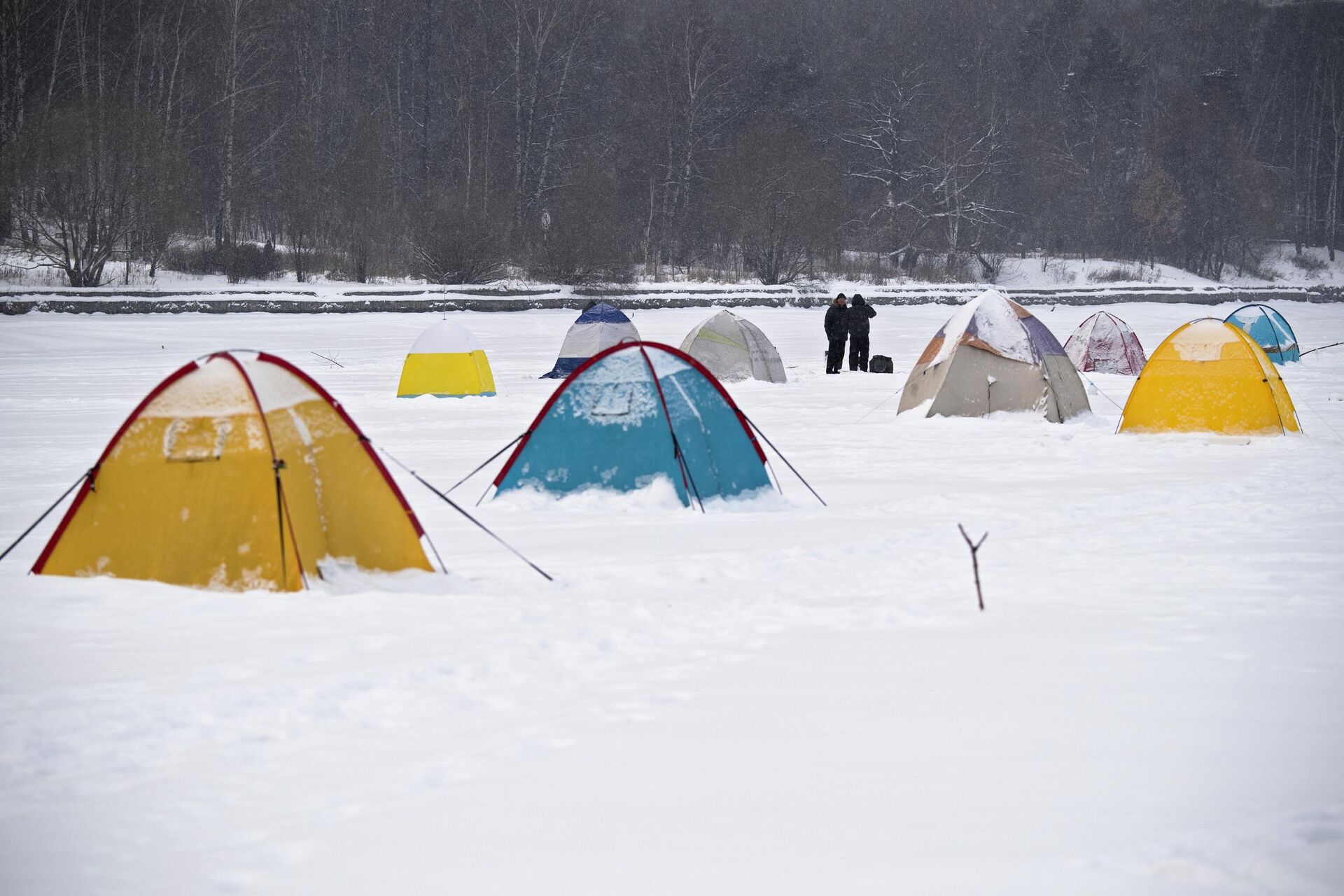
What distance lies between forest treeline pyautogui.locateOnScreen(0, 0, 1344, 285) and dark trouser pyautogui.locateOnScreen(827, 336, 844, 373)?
18648 millimetres

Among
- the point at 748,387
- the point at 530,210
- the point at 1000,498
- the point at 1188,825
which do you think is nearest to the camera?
the point at 1188,825

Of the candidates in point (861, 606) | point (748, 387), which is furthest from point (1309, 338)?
point (861, 606)

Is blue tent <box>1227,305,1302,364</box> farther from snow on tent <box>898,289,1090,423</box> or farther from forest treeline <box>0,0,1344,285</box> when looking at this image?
forest treeline <box>0,0,1344,285</box>

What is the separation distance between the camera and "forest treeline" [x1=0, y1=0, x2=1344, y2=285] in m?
38.1

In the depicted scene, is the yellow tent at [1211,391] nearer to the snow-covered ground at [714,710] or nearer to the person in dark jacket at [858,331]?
the snow-covered ground at [714,710]

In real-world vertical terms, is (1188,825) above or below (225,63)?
below

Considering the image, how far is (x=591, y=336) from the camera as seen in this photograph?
68.0ft

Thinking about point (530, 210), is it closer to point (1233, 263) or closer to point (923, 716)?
point (1233, 263)

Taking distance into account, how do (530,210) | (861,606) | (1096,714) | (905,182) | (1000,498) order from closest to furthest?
(1096,714) → (861,606) → (1000,498) → (530,210) → (905,182)

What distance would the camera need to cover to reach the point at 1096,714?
4.84m

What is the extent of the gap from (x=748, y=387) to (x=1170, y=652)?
13867 millimetres

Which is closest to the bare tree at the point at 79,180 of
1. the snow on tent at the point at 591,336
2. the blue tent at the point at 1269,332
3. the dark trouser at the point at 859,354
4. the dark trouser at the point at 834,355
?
the snow on tent at the point at 591,336

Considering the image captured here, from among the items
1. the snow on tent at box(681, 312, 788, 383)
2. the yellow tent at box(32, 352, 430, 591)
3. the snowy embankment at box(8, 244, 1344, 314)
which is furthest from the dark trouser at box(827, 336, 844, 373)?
the yellow tent at box(32, 352, 430, 591)

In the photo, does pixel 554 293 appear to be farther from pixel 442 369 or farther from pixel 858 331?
pixel 442 369
